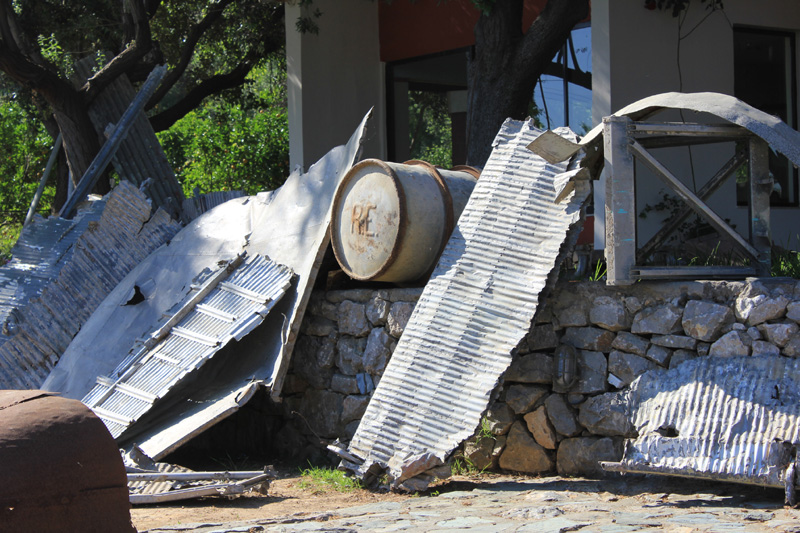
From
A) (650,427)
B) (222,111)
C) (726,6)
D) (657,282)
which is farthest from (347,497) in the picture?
(222,111)

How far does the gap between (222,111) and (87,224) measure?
8.07m

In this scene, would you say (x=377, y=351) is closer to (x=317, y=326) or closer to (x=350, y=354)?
(x=350, y=354)

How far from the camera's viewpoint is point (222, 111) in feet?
55.1

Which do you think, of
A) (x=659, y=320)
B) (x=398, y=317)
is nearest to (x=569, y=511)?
(x=659, y=320)

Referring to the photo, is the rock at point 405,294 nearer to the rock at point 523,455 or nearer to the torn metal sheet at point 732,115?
the rock at point 523,455

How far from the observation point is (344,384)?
22.9 ft

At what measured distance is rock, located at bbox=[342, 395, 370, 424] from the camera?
6.77m

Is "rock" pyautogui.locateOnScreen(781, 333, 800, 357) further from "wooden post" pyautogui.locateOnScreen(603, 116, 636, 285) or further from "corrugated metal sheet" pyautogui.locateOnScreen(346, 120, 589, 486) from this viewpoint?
"corrugated metal sheet" pyautogui.locateOnScreen(346, 120, 589, 486)

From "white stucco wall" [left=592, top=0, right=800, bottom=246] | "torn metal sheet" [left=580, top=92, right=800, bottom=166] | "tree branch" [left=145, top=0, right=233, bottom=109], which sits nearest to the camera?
"torn metal sheet" [left=580, top=92, right=800, bottom=166]

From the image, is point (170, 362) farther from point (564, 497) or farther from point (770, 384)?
point (770, 384)

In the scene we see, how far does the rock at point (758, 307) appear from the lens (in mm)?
5098

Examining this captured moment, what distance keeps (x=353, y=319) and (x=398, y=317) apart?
51 centimetres

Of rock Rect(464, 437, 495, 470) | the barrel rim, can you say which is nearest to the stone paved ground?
rock Rect(464, 437, 495, 470)

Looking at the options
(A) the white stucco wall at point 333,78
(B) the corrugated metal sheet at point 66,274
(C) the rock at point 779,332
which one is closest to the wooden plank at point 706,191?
(C) the rock at point 779,332
